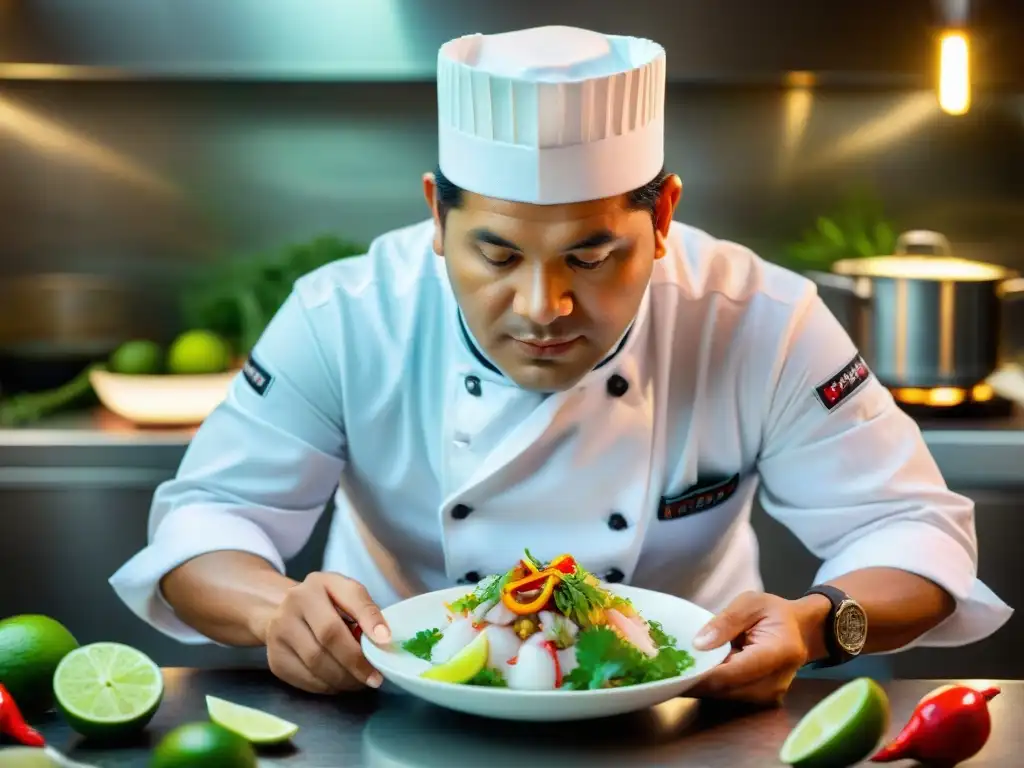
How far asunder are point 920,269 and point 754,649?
1.75m

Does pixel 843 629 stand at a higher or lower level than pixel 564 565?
lower

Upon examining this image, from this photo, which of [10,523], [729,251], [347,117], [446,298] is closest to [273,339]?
[446,298]

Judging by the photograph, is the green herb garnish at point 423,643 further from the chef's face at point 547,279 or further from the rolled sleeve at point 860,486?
the rolled sleeve at point 860,486

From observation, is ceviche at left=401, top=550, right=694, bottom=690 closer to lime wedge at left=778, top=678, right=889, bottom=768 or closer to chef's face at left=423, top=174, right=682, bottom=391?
lime wedge at left=778, top=678, right=889, bottom=768

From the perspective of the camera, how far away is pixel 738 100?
3623 mm

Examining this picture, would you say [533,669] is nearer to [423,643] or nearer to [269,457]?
[423,643]

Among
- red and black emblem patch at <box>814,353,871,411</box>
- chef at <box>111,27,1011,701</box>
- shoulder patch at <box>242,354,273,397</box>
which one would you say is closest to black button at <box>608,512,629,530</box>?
chef at <box>111,27,1011,701</box>

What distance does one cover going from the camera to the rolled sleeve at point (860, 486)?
196 cm

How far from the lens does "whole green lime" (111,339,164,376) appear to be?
3240 mm

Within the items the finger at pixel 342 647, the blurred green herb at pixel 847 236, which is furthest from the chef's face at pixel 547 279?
the blurred green herb at pixel 847 236

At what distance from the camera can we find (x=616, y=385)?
2.08 m

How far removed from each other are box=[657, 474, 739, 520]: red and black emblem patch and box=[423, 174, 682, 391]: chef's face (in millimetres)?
398

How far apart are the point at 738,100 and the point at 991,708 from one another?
2.29 metres

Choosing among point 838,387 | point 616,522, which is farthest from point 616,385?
point 838,387
